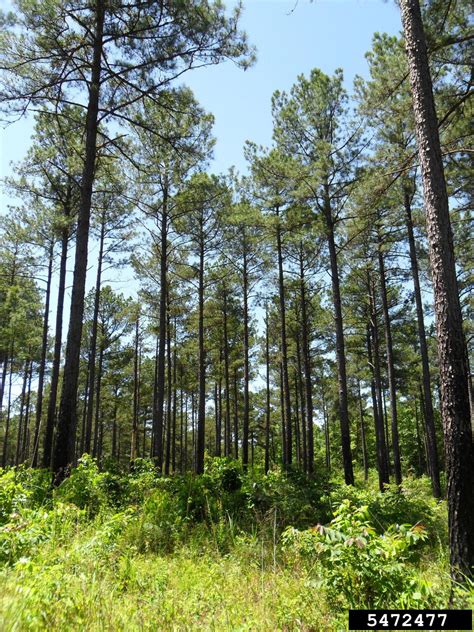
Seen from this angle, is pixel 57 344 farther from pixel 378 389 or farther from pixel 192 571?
pixel 378 389

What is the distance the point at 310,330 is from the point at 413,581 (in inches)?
787

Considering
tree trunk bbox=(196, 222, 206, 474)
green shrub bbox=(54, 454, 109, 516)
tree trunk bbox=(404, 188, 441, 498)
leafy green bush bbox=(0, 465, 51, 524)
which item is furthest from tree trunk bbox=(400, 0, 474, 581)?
tree trunk bbox=(196, 222, 206, 474)

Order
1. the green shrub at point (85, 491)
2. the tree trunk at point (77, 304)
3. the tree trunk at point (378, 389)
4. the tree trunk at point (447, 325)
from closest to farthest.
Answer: the tree trunk at point (447, 325) → the green shrub at point (85, 491) → the tree trunk at point (77, 304) → the tree trunk at point (378, 389)

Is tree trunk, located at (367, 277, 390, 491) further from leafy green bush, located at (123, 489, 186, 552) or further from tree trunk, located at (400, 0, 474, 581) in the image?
tree trunk, located at (400, 0, 474, 581)

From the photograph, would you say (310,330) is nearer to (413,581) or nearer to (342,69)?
(342,69)

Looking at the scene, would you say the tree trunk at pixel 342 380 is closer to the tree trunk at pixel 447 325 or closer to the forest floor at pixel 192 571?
the forest floor at pixel 192 571

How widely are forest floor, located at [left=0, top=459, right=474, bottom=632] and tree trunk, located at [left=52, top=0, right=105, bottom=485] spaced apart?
1370 millimetres

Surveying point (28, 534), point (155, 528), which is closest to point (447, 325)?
point (155, 528)

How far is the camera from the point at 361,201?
30.8 feet

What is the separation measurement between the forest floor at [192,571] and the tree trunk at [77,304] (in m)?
1.37

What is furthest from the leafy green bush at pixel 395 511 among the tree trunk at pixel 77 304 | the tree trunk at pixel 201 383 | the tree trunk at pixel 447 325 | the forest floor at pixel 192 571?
the tree trunk at pixel 201 383

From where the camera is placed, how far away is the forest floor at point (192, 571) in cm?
280

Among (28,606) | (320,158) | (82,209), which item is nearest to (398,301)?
(320,158)

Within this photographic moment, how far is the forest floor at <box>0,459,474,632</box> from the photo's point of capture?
2805mm
